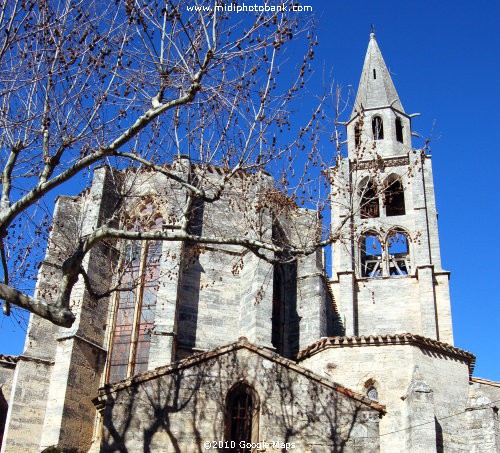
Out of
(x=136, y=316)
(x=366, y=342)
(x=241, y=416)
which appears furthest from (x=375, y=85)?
(x=241, y=416)

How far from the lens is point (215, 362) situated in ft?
40.9

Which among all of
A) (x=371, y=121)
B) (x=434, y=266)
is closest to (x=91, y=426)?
(x=434, y=266)

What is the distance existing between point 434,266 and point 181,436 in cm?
1566

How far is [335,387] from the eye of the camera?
12.4m

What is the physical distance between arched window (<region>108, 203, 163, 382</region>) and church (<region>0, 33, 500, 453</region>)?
0.12ft

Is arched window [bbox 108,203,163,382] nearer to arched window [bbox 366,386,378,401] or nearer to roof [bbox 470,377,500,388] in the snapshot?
arched window [bbox 366,386,378,401]

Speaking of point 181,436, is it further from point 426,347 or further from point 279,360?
point 426,347

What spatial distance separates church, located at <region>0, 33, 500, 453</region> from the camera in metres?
12.0

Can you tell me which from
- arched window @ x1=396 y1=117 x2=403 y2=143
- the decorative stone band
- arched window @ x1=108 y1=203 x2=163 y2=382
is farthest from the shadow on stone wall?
arched window @ x1=396 y1=117 x2=403 y2=143

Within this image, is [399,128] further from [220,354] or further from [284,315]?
[220,354]

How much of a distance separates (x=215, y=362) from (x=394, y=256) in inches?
635

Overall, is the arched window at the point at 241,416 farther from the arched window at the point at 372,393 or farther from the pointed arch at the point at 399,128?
the pointed arch at the point at 399,128

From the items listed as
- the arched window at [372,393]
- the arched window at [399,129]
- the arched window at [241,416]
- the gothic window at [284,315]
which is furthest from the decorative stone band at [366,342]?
the arched window at [399,129]

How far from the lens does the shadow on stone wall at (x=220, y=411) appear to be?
11.7 m
